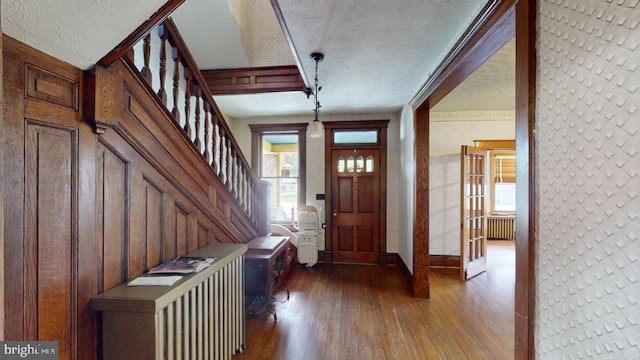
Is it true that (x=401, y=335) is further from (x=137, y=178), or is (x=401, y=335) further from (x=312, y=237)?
(x=137, y=178)

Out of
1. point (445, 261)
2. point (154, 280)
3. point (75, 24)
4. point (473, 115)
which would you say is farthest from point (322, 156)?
point (75, 24)

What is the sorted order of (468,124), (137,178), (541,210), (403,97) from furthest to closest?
(468,124), (403,97), (137,178), (541,210)

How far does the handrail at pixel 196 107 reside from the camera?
1.80 metres

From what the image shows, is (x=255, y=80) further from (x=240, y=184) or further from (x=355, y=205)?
(x=355, y=205)

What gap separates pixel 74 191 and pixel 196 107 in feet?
4.31

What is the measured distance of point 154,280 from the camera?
1409mm

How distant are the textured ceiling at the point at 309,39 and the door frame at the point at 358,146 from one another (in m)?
0.29

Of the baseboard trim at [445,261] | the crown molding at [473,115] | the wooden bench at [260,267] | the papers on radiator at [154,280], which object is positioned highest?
the crown molding at [473,115]

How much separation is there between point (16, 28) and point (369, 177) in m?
4.23

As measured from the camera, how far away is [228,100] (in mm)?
3955

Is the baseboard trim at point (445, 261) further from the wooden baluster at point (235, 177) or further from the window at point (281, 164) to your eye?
the wooden baluster at point (235, 177)

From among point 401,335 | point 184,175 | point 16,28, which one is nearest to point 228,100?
point 184,175

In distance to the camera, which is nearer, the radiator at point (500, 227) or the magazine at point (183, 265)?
the magazine at point (183, 265)

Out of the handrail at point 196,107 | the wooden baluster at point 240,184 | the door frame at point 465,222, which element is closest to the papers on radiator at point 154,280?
the handrail at point 196,107
